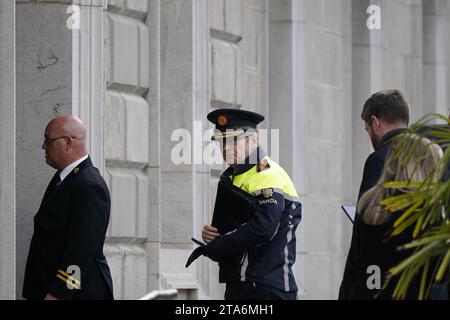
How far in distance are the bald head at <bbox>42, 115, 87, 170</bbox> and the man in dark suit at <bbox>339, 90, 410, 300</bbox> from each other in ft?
4.68

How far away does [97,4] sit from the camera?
10523 millimetres

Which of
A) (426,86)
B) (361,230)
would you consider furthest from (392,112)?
(426,86)

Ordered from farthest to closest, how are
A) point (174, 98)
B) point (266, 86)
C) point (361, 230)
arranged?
point (266, 86)
point (174, 98)
point (361, 230)

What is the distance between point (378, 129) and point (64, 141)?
5.14 ft

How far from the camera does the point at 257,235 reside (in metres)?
8.73

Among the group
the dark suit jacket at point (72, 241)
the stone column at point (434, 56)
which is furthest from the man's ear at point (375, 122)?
the stone column at point (434, 56)

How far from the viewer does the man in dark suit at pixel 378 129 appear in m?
7.89

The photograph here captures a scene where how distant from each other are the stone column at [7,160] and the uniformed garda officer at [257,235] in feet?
3.39

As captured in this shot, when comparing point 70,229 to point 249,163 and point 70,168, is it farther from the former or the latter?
point 249,163

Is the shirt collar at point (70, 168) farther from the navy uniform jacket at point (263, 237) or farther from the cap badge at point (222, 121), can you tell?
the cap badge at point (222, 121)
